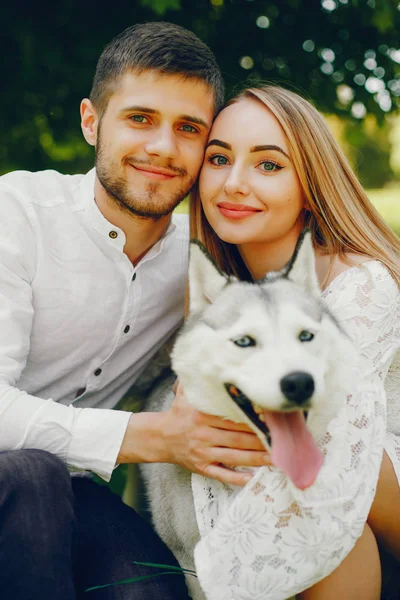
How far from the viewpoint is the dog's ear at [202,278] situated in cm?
242

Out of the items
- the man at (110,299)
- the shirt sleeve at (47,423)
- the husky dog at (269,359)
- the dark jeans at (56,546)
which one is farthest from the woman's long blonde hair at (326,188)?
the dark jeans at (56,546)

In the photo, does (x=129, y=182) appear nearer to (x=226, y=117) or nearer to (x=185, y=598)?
(x=226, y=117)

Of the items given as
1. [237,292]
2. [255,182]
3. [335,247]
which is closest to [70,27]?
[255,182]

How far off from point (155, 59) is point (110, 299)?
1161 mm

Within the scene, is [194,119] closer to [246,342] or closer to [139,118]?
[139,118]

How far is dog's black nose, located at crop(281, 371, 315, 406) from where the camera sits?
1929 mm

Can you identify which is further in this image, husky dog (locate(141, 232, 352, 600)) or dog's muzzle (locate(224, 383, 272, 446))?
dog's muzzle (locate(224, 383, 272, 446))

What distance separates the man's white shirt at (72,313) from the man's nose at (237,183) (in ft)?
1.84

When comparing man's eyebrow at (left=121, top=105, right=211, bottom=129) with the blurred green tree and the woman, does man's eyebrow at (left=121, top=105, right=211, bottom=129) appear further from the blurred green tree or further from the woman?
the blurred green tree

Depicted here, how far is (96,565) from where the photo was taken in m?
2.66

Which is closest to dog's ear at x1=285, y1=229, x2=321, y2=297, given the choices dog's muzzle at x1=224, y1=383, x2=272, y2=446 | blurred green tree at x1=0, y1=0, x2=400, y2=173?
dog's muzzle at x1=224, y1=383, x2=272, y2=446

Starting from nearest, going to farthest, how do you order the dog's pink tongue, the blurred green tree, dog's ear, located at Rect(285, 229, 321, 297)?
the dog's pink tongue → dog's ear, located at Rect(285, 229, 321, 297) → the blurred green tree

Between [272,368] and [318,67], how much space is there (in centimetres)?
458

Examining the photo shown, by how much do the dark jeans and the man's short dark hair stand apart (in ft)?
6.04
